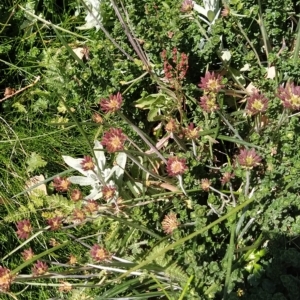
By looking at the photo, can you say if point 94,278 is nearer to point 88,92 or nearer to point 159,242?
point 159,242

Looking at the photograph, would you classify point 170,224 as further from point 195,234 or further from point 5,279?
point 5,279

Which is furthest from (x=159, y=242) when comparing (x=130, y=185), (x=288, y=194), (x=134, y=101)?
(x=134, y=101)

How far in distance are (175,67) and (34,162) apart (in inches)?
27.8

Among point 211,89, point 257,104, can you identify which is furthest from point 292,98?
point 211,89

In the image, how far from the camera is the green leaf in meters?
2.14

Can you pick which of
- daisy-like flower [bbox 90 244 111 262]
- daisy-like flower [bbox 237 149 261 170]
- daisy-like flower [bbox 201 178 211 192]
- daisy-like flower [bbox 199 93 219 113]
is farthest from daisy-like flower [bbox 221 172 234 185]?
daisy-like flower [bbox 90 244 111 262]

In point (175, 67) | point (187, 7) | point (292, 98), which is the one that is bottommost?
point (175, 67)

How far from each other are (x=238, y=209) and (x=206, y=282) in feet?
0.86

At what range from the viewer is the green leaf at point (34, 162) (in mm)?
2141

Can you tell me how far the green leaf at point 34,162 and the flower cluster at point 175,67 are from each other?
0.64 metres

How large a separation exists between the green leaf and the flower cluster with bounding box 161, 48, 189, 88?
0.64 metres

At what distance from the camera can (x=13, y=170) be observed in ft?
7.25

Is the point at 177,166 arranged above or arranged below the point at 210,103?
below

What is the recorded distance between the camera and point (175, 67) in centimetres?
181
